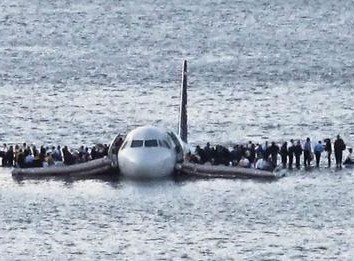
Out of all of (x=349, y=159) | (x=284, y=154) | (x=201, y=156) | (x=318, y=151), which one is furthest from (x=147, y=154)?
(x=349, y=159)

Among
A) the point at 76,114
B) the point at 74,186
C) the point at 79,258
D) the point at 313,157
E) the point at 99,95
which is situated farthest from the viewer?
the point at 99,95

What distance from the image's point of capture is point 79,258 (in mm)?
89000

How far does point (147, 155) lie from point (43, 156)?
6910 mm

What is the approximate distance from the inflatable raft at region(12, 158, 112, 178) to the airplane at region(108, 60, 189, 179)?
0.82 metres

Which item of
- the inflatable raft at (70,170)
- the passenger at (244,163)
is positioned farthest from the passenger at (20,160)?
the passenger at (244,163)

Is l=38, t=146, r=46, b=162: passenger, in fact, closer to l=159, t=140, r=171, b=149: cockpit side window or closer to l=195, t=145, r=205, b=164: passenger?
l=159, t=140, r=171, b=149: cockpit side window

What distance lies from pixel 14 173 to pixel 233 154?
40.9 ft

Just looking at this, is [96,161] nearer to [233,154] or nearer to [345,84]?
[233,154]

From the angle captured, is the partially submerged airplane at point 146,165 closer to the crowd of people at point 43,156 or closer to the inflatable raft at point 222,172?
the inflatable raft at point 222,172

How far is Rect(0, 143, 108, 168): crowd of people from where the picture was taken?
369ft

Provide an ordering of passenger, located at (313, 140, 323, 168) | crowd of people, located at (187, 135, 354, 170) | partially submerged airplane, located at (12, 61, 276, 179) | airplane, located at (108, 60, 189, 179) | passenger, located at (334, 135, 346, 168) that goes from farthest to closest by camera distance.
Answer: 1. passenger, located at (334, 135, 346, 168)
2. passenger, located at (313, 140, 323, 168)
3. crowd of people, located at (187, 135, 354, 170)
4. partially submerged airplane, located at (12, 61, 276, 179)
5. airplane, located at (108, 60, 189, 179)

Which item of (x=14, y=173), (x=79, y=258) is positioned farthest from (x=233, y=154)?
(x=79, y=258)

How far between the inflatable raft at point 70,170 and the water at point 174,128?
121 cm

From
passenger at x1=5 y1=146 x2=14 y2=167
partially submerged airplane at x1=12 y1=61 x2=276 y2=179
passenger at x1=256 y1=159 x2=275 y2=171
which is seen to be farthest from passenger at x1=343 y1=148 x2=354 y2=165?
passenger at x1=5 y1=146 x2=14 y2=167
